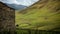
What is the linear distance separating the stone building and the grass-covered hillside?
21 cm

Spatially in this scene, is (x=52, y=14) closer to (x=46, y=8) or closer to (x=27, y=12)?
(x=46, y=8)

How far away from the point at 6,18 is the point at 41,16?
48.5 inches

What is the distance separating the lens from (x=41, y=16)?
6.02 metres

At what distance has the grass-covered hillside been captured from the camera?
5.87 meters

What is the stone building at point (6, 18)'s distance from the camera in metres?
6.31

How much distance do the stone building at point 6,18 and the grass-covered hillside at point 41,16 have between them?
0.21 m

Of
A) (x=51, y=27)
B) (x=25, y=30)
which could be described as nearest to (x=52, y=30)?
(x=51, y=27)

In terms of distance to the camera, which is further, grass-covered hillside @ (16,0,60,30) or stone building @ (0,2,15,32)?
stone building @ (0,2,15,32)

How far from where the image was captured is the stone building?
6309 millimetres

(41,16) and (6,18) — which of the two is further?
(6,18)

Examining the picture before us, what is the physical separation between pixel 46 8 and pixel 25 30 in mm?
991

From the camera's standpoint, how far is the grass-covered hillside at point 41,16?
587 cm

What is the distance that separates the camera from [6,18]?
251 inches

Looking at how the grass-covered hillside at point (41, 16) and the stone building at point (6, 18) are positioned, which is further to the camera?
the stone building at point (6, 18)
